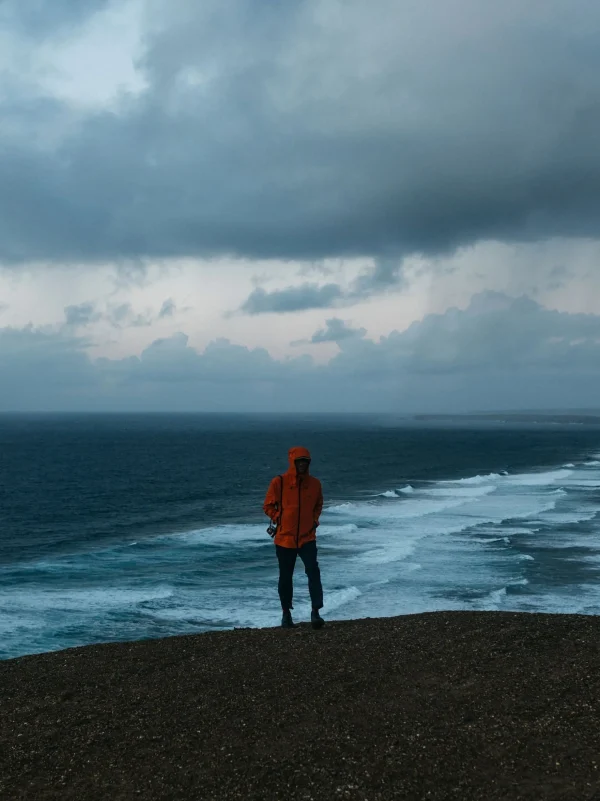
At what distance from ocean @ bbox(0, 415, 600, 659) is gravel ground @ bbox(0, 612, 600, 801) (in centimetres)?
1227

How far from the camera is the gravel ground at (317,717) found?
19.5ft

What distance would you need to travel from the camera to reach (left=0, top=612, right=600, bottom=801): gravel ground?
5.93 metres

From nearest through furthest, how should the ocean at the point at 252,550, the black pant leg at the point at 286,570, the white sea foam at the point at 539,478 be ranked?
the black pant leg at the point at 286,570 < the ocean at the point at 252,550 < the white sea foam at the point at 539,478

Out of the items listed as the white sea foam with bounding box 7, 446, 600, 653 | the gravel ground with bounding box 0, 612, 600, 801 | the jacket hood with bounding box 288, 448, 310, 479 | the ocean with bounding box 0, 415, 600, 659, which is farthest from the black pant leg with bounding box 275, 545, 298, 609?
the ocean with bounding box 0, 415, 600, 659

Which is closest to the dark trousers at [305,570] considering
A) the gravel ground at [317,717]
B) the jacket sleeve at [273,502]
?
the jacket sleeve at [273,502]

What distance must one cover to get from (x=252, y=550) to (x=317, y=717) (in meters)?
28.3

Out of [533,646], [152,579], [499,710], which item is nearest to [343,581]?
[152,579]

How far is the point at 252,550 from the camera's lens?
34969 millimetres

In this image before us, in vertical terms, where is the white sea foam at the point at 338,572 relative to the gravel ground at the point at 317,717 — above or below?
below

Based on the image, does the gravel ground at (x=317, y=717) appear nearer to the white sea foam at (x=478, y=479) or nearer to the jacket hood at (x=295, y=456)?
the jacket hood at (x=295, y=456)

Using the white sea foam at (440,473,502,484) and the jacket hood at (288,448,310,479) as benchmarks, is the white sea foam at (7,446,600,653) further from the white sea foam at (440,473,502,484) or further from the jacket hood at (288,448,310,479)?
the white sea foam at (440,473,502,484)

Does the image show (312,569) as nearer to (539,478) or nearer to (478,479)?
(478,479)

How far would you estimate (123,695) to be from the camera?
8016 mm

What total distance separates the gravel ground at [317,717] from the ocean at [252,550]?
40.3ft
